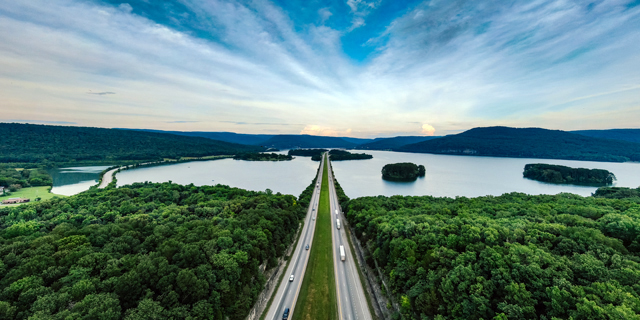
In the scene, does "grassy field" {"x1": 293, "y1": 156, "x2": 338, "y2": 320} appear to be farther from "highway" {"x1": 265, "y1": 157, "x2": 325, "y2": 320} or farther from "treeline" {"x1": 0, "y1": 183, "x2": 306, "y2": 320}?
"treeline" {"x1": 0, "y1": 183, "x2": 306, "y2": 320}

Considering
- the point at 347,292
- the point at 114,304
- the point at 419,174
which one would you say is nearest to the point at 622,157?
the point at 419,174

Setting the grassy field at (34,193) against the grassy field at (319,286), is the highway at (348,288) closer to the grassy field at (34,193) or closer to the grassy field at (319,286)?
the grassy field at (319,286)

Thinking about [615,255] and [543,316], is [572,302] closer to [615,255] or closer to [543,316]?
[543,316]

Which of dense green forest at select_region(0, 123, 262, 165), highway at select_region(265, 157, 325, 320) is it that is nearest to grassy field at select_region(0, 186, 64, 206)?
highway at select_region(265, 157, 325, 320)

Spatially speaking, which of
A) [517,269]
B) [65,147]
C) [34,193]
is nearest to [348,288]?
[517,269]

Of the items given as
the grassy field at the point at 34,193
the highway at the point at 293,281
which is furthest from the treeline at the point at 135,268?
the grassy field at the point at 34,193

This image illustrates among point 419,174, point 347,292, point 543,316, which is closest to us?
point 543,316
